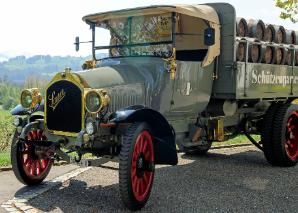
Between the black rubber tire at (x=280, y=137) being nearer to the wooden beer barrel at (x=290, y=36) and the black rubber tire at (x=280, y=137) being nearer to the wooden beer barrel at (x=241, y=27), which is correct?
the wooden beer barrel at (x=290, y=36)

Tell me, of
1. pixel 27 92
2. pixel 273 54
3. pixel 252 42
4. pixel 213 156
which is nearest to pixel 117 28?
pixel 27 92

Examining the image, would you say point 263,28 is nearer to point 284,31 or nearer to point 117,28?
point 284,31

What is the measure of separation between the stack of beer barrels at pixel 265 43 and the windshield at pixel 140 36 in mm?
1537

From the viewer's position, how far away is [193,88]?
21.5 ft

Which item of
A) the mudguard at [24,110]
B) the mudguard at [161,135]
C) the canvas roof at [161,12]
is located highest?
the canvas roof at [161,12]

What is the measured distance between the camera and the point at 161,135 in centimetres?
553

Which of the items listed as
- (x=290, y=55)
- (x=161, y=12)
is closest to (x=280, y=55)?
(x=290, y=55)

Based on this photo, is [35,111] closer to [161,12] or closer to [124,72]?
[124,72]

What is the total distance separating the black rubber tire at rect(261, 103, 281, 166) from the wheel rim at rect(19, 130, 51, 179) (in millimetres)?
3917

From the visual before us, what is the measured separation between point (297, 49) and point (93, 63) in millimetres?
4175

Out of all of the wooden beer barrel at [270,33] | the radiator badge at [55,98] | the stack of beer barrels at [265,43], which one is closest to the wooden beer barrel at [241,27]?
the stack of beer barrels at [265,43]

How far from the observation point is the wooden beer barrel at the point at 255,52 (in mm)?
7402

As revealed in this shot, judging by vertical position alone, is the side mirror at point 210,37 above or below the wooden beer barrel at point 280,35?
below

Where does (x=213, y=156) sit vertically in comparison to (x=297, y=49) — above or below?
below
